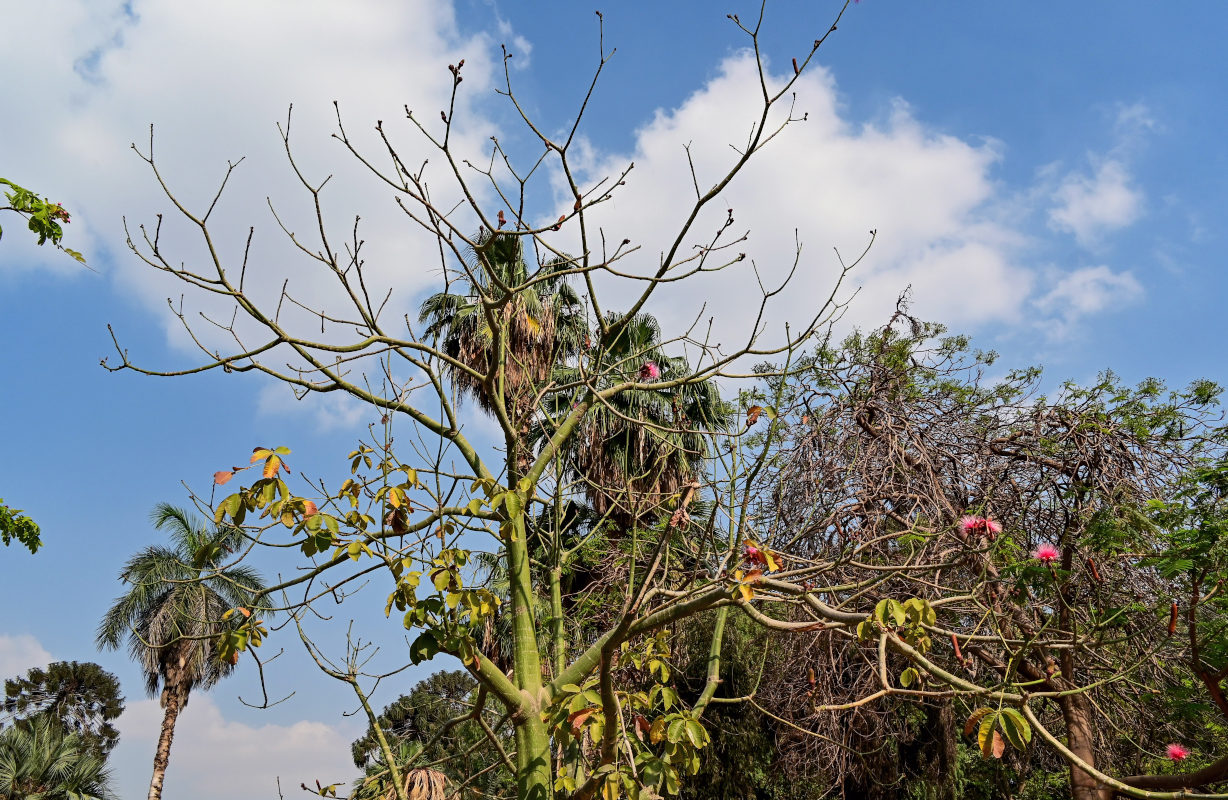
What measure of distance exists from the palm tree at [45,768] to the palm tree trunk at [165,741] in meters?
0.90

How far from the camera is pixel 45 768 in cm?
1509

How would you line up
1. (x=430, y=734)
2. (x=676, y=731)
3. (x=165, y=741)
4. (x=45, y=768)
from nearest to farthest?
(x=676, y=731)
(x=430, y=734)
(x=45, y=768)
(x=165, y=741)

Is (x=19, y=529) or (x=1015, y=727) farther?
(x=19, y=529)

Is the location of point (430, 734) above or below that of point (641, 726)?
above

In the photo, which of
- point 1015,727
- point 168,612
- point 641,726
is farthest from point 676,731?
point 168,612

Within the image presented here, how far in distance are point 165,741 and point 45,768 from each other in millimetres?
2367

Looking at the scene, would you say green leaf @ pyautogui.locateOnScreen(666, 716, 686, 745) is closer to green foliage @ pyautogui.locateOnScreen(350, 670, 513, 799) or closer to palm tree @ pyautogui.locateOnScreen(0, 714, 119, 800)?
green foliage @ pyautogui.locateOnScreen(350, 670, 513, 799)

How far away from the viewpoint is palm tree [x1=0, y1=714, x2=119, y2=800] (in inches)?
570

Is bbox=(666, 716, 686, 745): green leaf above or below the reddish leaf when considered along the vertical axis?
below

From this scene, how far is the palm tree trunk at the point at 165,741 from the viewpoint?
17.0 metres

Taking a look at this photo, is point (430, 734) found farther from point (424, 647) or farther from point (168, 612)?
point (168, 612)

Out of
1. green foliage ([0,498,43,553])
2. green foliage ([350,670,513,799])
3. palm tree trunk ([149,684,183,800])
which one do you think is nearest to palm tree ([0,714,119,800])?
palm tree trunk ([149,684,183,800])

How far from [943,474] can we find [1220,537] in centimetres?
273

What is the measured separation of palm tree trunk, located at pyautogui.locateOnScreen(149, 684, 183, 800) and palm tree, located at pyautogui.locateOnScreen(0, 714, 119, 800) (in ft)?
2.97
